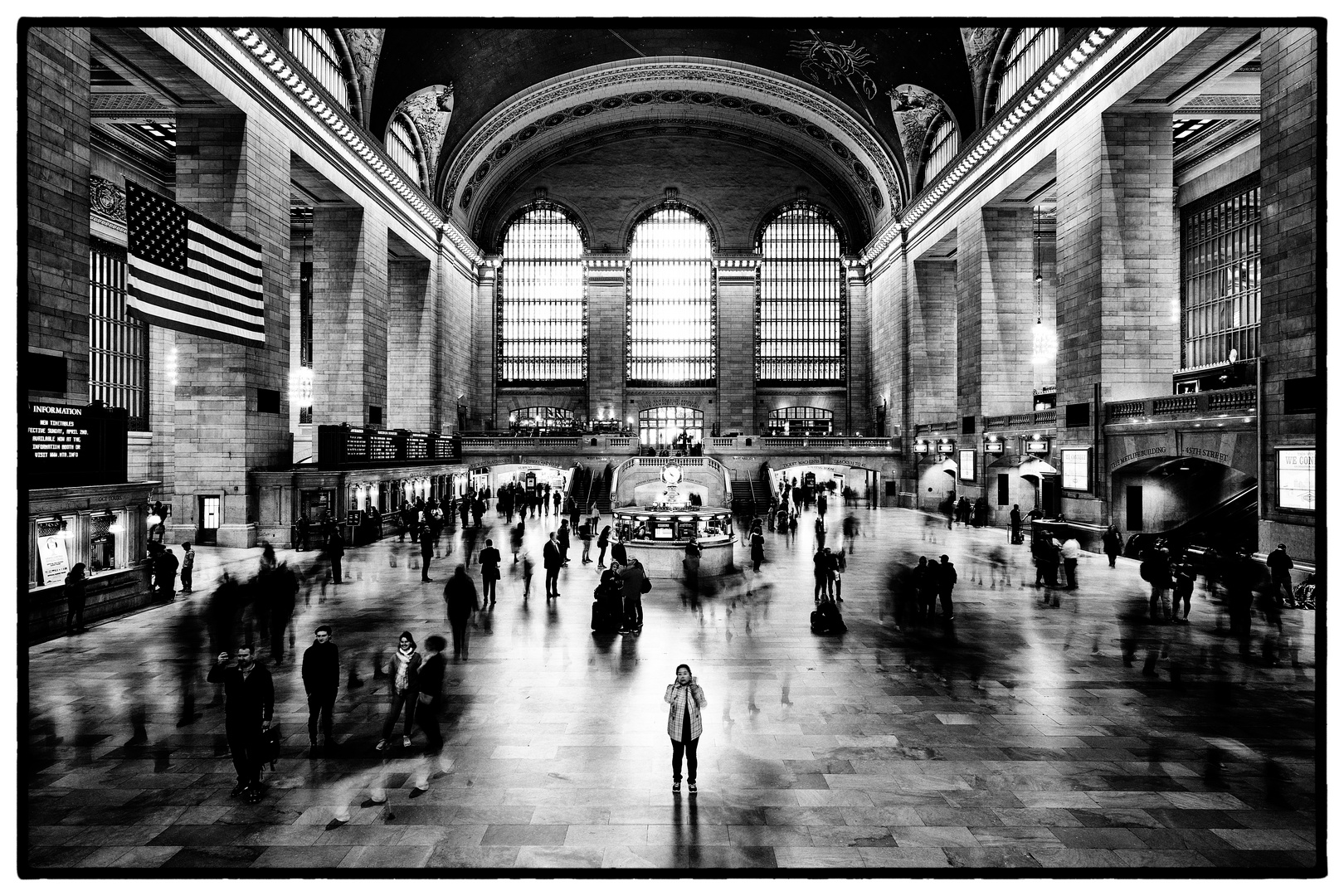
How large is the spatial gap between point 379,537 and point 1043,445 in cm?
2004

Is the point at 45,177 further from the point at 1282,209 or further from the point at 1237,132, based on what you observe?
the point at 1237,132

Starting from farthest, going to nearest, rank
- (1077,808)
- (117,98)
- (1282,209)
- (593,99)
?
1. (593,99)
2. (117,98)
3. (1282,209)
4. (1077,808)

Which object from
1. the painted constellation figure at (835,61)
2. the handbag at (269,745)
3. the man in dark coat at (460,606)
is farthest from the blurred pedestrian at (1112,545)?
the painted constellation figure at (835,61)

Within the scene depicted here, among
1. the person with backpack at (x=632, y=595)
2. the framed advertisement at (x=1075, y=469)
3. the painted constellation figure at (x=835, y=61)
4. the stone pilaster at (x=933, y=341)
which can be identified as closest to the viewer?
the person with backpack at (x=632, y=595)

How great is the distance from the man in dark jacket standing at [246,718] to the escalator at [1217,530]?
16.2m

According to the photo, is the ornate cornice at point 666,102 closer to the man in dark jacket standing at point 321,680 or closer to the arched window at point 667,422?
the arched window at point 667,422

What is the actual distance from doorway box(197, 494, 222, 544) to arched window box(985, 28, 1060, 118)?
25868 mm

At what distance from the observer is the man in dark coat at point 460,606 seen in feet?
30.1

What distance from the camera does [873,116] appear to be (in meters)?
33.3

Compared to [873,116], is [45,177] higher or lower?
lower

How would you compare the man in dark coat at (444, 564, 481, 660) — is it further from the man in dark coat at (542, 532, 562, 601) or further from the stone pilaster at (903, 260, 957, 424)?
the stone pilaster at (903, 260, 957, 424)

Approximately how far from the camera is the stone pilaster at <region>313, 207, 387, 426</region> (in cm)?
2555

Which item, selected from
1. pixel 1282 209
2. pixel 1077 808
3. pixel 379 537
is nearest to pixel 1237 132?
pixel 1282 209

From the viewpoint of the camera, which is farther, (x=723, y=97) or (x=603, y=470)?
(x=723, y=97)
